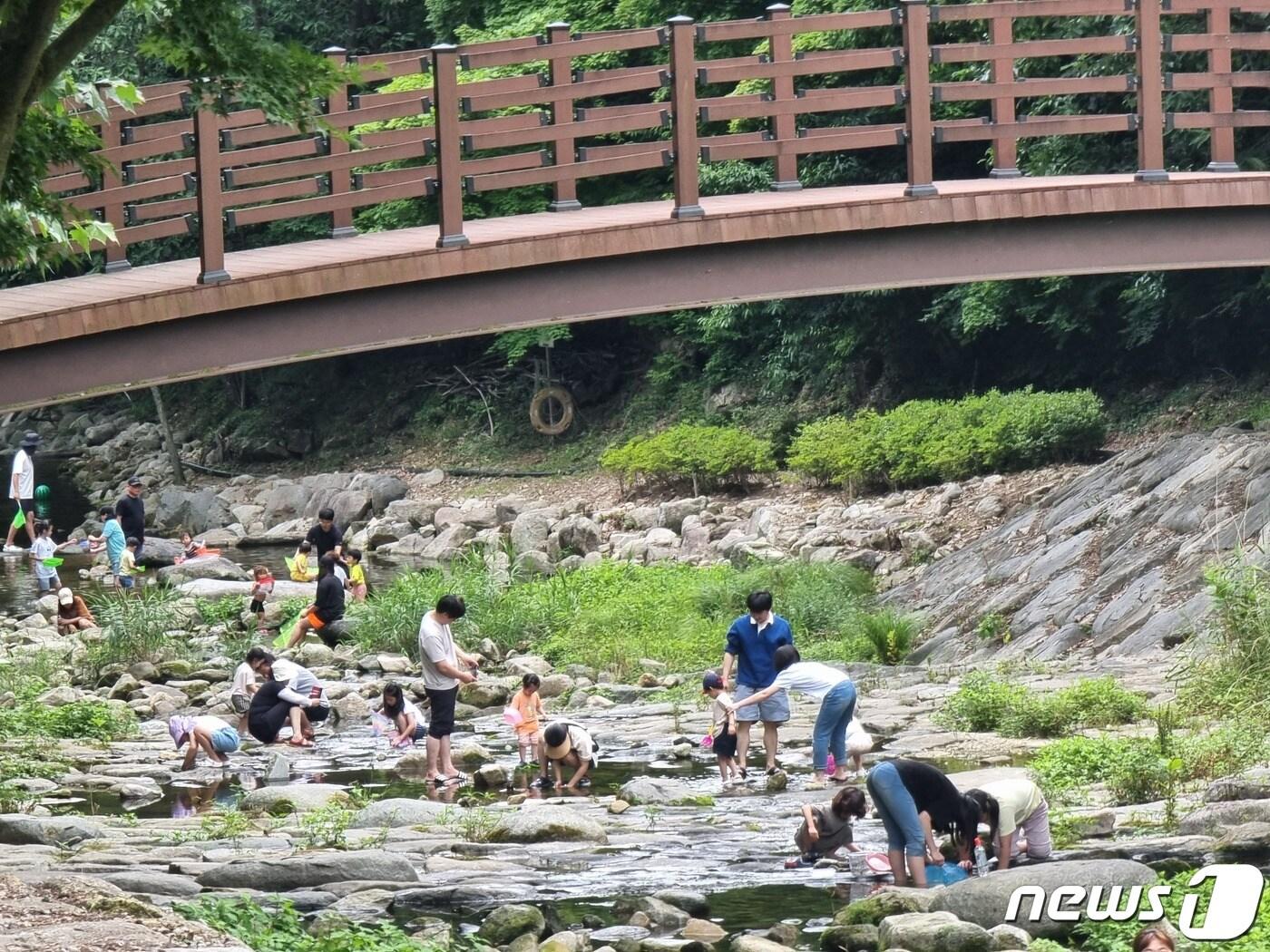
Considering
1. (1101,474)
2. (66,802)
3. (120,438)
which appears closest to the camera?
(66,802)

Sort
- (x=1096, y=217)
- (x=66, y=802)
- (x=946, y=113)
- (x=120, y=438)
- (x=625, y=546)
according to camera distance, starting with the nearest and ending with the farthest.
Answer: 1. (x=66, y=802)
2. (x=1096, y=217)
3. (x=625, y=546)
4. (x=946, y=113)
5. (x=120, y=438)

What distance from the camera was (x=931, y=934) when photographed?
925 centimetres

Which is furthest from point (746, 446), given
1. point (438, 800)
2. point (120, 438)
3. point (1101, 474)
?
point (120, 438)

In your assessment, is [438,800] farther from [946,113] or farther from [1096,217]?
[946,113]

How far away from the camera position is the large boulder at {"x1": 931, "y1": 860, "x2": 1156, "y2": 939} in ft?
31.2

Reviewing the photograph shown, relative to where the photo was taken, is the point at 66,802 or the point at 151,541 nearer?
the point at 66,802

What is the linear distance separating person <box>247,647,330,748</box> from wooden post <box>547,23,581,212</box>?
16.1 ft

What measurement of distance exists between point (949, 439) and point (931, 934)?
779 inches

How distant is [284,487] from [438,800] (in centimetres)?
2626

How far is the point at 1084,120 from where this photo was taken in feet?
60.5

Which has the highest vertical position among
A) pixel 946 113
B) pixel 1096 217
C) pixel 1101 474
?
pixel 946 113

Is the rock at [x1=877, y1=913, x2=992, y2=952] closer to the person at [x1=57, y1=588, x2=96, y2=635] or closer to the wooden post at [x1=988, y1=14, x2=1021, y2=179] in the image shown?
the wooden post at [x1=988, y1=14, x2=1021, y2=179]

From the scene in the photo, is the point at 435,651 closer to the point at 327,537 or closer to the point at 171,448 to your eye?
the point at 327,537

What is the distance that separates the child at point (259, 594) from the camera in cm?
2433
